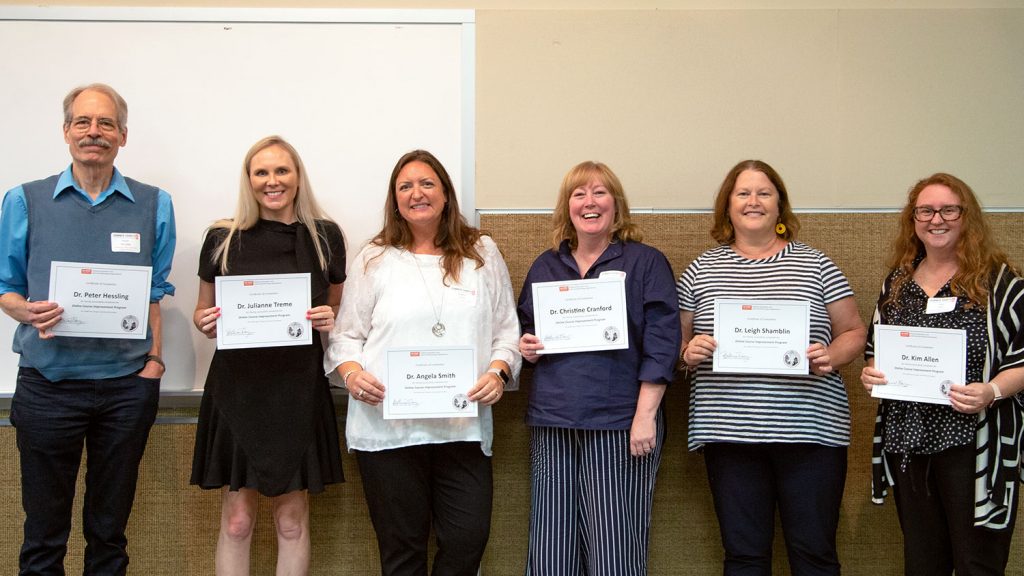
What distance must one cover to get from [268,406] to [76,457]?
2.03ft

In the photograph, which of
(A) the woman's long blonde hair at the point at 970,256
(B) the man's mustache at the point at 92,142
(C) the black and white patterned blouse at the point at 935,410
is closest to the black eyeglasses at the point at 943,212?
(A) the woman's long blonde hair at the point at 970,256

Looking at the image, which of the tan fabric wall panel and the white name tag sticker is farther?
the tan fabric wall panel

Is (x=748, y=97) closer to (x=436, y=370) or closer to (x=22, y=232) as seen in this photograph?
(x=436, y=370)

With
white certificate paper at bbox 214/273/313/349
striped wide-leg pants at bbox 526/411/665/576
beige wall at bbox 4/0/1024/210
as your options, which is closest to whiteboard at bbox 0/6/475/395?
beige wall at bbox 4/0/1024/210

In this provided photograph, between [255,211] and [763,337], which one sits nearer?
[763,337]

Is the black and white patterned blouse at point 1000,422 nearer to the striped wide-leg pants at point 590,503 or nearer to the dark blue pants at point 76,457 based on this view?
the striped wide-leg pants at point 590,503

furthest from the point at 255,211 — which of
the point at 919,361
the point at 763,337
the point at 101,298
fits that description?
the point at 919,361

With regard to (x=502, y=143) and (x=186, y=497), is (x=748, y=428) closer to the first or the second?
(x=502, y=143)

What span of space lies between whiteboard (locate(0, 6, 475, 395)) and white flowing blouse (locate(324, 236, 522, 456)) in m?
0.51

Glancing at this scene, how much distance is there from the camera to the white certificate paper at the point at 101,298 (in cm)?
217

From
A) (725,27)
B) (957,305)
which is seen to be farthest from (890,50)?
(957,305)

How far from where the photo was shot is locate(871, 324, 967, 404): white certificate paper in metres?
1.98

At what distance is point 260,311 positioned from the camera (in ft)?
7.26

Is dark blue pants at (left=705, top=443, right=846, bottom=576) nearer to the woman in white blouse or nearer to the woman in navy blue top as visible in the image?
the woman in navy blue top
